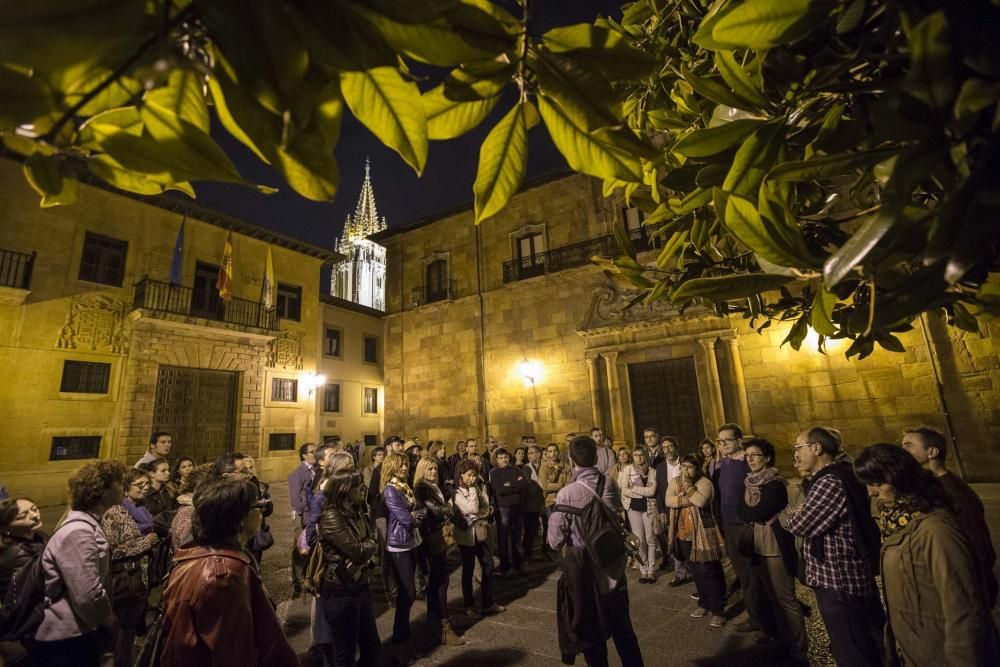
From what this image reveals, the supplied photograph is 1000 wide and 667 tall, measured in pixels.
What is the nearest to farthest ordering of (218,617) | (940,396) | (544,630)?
(218,617) < (544,630) < (940,396)

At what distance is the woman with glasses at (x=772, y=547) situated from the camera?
355 centimetres

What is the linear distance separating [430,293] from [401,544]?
13561mm

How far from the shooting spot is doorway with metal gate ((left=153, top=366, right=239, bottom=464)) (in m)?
12.9

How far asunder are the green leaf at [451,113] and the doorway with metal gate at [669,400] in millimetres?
12231

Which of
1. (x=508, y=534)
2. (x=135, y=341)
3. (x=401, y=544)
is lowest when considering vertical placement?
(x=508, y=534)

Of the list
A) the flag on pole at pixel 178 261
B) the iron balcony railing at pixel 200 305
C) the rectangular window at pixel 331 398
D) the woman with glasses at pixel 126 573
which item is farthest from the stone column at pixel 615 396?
the flag on pole at pixel 178 261

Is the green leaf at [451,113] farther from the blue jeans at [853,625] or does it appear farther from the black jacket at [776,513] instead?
the black jacket at [776,513]

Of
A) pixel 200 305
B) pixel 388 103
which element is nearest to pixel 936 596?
pixel 388 103

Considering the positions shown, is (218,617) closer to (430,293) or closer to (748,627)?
(748,627)

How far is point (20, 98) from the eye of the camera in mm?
415

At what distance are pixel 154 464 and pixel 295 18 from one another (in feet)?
16.6

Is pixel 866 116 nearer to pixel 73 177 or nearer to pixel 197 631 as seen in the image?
pixel 73 177

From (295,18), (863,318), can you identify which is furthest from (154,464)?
(863,318)

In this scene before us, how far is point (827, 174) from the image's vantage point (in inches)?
26.0
